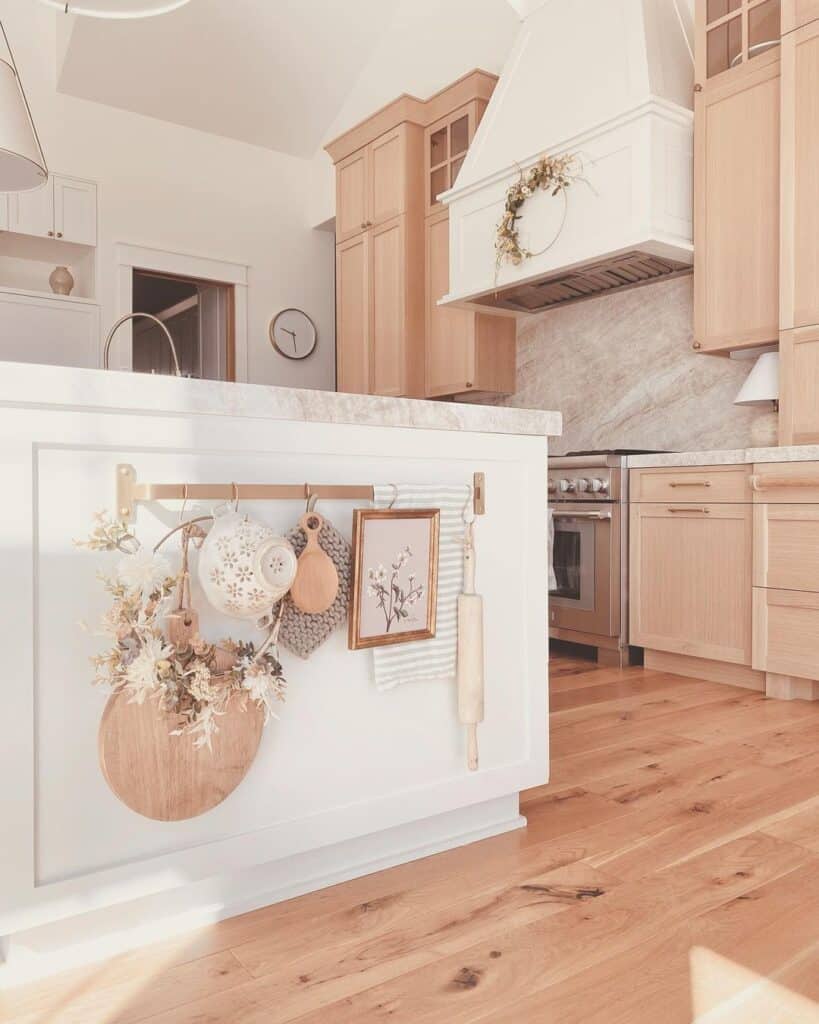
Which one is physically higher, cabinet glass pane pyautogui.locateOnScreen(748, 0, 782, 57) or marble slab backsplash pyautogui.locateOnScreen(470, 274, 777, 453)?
cabinet glass pane pyautogui.locateOnScreen(748, 0, 782, 57)

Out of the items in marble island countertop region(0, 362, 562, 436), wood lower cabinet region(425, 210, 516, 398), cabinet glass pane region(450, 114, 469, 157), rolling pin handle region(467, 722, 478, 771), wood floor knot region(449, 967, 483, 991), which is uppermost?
cabinet glass pane region(450, 114, 469, 157)

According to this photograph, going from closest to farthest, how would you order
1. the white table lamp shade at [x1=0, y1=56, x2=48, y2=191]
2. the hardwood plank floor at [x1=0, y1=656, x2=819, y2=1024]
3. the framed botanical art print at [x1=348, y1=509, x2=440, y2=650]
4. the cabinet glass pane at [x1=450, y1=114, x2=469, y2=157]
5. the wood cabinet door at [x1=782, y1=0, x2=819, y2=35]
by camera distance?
the hardwood plank floor at [x1=0, y1=656, x2=819, y2=1024] → the framed botanical art print at [x1=348, y1=509, x2=440, y2=650] → the white table lamp shade at [x1=0, y1=56, x2=48, y2=191] → the wood cabinet door at [x1=782, y1=0, x2=819, y2=35] → the cabinet glass pane at [x1=450, y1=114, x2=469, y2=157]

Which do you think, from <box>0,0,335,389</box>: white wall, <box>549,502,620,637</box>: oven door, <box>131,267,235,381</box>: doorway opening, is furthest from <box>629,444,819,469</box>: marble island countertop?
<box>0,0,335,389</box>: white wall

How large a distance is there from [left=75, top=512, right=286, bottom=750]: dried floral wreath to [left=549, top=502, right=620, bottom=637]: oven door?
2437 mm

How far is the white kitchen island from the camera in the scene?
3.77 feet

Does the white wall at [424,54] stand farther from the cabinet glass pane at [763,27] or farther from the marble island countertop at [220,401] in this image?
the marble island countertop at [220,401]

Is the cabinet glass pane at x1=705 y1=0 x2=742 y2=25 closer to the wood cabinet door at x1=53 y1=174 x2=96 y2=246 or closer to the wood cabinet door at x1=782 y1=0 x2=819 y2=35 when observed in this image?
the wood cabinet door at x1=782 y1=0 x2=819 y2=35

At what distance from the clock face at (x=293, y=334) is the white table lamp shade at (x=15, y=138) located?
3.91 metres

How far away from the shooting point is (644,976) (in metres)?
1.19

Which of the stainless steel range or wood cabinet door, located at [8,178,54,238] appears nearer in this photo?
the stainless steel range

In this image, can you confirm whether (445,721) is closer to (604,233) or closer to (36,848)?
(36,848)

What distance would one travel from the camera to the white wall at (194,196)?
532 cm

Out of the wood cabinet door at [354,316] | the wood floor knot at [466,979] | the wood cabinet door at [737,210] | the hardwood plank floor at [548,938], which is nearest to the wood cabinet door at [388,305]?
the wood cabinet door at [354,316]

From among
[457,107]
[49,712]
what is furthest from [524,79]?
[49,712]
